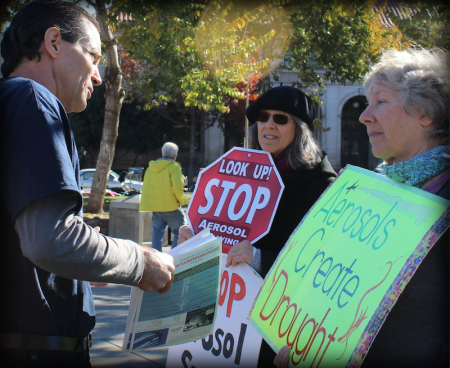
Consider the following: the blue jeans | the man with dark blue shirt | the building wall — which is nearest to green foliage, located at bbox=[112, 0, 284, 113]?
the blue jeans

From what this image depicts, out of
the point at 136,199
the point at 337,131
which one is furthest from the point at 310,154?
the point at 337,131

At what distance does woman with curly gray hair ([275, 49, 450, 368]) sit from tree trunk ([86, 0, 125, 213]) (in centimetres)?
802

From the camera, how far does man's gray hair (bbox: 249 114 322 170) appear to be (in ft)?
8.18

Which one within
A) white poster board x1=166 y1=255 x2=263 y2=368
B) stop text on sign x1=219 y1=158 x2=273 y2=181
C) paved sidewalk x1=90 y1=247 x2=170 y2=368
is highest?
stop text on sign x1=219 y1=158 x2=273 y2=181

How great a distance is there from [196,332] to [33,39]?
1275mm

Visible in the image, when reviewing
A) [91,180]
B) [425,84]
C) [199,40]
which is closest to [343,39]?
[199,40]

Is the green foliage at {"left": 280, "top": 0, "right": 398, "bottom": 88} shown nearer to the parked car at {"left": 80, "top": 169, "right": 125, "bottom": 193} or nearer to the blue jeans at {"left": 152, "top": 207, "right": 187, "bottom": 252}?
the blue jeans at {"left": 152, "top": 207, "right": 187, "bottom": 252}

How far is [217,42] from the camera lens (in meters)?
8.59

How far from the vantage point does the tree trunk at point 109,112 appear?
9008 mm

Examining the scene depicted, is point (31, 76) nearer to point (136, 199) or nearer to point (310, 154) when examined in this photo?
point (310, 154)

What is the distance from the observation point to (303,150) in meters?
2.53

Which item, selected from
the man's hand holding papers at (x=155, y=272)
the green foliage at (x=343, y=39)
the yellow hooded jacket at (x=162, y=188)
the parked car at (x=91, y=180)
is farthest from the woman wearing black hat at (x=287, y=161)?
the parked car at (x=91, y=180)

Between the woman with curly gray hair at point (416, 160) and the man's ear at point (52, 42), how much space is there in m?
1.25

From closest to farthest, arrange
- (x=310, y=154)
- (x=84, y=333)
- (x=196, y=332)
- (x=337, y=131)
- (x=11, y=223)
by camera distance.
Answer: (x=11, y=223) < (x=84, y=333) < (x=196, y=332) < (x=310, y=154) < (x=337, y=131)
